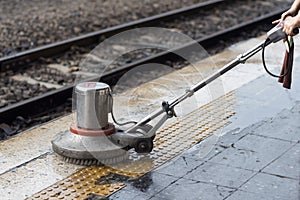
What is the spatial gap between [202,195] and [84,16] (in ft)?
29.0

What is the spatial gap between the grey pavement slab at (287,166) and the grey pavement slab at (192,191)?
0.52m

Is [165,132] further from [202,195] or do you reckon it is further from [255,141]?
[202,195]

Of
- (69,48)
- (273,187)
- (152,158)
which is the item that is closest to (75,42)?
(69,48)

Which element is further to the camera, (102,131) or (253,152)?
(253,152)

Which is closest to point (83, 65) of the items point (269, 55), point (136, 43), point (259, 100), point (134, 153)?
point (136, 43)

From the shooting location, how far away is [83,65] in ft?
33.3

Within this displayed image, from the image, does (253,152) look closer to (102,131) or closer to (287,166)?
(287,166)

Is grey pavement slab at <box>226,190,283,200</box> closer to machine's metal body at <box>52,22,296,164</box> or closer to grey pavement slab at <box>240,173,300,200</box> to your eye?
grey pavement slab at <box>240,173,300,200</box>

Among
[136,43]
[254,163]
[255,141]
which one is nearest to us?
[254,163]

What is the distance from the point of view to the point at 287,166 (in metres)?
5.59

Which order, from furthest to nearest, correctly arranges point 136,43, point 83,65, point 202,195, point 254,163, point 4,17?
point 4,17
point 136,43
point 83,65
point 254,163
point 202,195

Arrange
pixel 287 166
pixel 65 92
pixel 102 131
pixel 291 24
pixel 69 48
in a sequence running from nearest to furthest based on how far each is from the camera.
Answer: pixel 291 24, pixel 287 166, pixel 102 131, pixel 65 92, pixel 69 48

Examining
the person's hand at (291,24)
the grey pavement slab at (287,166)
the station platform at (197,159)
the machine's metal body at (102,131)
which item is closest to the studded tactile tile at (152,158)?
the station platform at (197,159)

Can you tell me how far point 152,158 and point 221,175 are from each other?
0.71 meters
